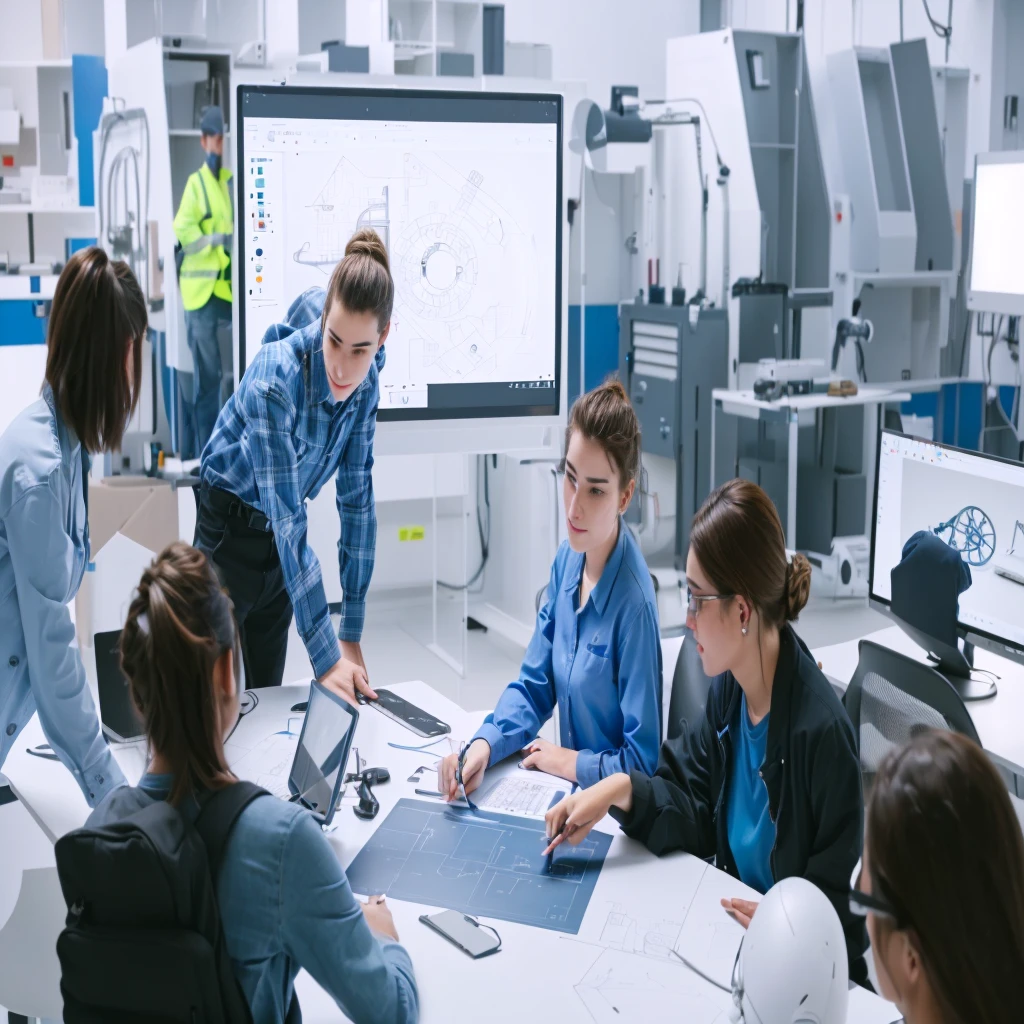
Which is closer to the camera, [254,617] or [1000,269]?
[254,617]

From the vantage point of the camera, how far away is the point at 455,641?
17.3 feet

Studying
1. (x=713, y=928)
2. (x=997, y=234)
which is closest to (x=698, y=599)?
(x=713, y=928)

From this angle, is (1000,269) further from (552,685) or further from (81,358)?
(81,358)

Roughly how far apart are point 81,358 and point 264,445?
575mm

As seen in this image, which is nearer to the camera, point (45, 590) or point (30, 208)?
point (45, 590)

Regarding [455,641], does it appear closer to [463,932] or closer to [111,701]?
[111,701]

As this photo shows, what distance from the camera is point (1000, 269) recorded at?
5527 mm

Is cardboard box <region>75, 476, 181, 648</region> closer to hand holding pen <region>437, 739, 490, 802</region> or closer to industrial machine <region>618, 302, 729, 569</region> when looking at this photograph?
hand holding pen <region>437, 739, 490, 802</region>

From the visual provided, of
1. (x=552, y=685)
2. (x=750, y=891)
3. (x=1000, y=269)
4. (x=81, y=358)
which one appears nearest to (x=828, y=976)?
(x=750, y=891)

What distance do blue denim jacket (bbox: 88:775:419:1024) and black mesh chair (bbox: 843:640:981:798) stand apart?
93 cm

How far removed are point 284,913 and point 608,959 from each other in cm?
48

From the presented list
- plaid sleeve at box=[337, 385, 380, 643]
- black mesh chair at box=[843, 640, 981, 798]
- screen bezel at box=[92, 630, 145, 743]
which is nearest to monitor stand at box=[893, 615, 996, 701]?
black mesh chair at box=[843, 640, 981, 798]

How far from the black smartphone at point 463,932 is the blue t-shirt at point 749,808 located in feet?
1.58

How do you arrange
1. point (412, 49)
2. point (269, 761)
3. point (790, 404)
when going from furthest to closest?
point (790, 404)
point (412, 49)
point (269, 761)
